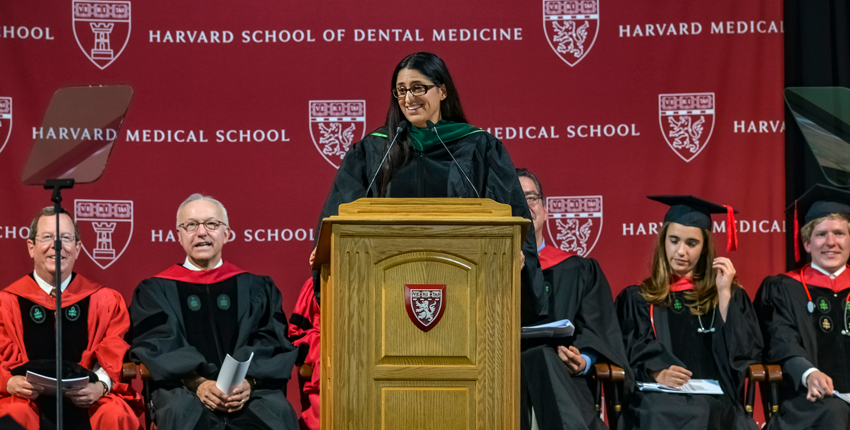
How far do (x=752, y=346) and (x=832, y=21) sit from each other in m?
2.21

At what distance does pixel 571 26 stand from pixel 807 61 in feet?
4.76

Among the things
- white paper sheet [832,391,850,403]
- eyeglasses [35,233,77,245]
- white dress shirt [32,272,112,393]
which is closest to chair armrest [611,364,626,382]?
white paper sheet [832,391,850,403]

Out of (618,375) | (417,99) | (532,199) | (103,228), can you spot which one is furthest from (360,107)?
(618,375)

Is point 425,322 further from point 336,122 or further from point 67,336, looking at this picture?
point 336,122

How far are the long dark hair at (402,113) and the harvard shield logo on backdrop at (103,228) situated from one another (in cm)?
260

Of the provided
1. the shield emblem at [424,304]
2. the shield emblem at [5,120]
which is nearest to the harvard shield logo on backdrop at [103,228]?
the shield emblem at [5,120]

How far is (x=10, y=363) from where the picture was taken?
4.56 metres

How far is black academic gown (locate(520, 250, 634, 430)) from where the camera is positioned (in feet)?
14.4

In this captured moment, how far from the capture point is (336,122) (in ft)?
19.0

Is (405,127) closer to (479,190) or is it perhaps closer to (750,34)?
(479,190)

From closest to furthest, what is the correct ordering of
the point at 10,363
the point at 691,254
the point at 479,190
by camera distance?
1. the point at 479,190
2. the point at 10,363
3. the point at 691,254

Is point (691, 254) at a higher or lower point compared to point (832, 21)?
lower

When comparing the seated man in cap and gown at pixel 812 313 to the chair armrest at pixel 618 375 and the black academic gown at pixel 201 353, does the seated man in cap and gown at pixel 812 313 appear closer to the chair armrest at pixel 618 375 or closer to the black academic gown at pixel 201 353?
the chair armrest at pixel 618 375

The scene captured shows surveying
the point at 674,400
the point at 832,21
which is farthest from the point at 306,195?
the point at 832,21
